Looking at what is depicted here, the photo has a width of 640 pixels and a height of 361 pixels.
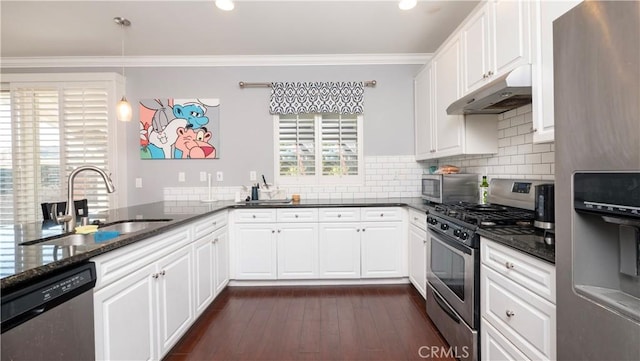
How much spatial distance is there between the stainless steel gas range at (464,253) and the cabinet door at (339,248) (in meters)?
0.85

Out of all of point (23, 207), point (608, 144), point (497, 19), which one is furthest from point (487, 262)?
point (23, 207)

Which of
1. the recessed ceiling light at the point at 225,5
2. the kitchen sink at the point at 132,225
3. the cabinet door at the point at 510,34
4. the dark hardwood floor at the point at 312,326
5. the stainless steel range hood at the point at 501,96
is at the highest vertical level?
the recessed ceiling light at the point at 225,5

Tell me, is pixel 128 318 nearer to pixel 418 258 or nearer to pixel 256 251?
pixel 256 251

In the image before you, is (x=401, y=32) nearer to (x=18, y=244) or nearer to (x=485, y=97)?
(x=485, y=97)

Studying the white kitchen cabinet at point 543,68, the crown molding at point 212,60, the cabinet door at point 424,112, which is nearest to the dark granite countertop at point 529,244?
the white kitchen cabinet at point 543,68

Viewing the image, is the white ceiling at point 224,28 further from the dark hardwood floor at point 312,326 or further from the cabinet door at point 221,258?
the dark hardwood floor at point 312,326

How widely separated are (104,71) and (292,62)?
234 centimetres

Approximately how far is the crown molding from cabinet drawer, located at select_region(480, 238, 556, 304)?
2.71 metres

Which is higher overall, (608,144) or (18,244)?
(608,144)

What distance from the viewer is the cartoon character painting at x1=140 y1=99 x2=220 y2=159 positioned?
3602mm

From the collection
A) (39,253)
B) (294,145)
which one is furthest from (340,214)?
(39,253)

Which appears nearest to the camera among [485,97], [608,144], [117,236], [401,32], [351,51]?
[608,144]

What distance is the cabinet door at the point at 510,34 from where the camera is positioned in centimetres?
168

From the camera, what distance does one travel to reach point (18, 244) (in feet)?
4.33
